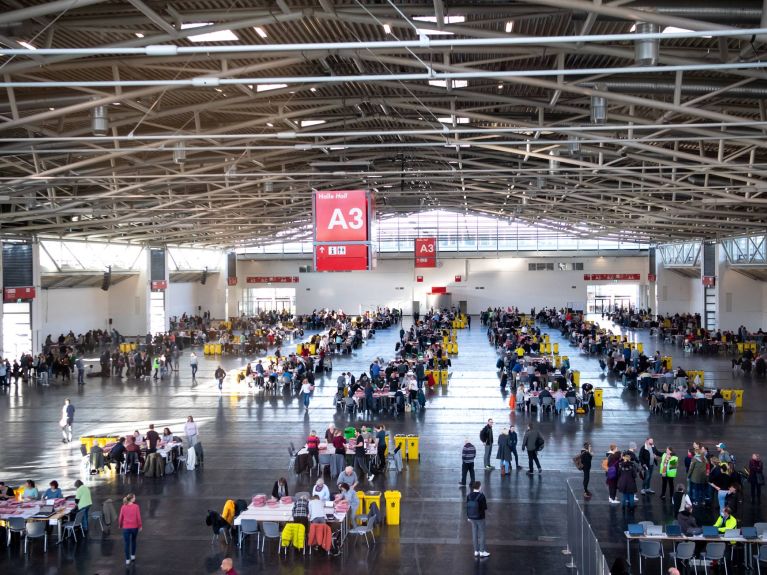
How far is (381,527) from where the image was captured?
12.0m

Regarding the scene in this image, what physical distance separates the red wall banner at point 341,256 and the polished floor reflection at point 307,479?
165 inches

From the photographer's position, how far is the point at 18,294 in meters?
30.7

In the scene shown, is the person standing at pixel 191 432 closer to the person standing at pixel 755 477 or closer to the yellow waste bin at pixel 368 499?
the yellow waste bin at pixel 368 499

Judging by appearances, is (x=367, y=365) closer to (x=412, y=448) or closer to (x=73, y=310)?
(x=412, y=448)

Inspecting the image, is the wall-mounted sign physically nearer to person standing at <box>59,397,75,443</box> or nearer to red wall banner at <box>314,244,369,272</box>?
person standing at <box>59,397,75,443</box>

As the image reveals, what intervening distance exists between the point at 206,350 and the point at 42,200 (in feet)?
39.3

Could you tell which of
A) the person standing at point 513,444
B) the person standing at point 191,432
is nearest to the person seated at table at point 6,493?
the person standing at point 191,432

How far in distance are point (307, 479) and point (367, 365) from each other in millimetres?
16180

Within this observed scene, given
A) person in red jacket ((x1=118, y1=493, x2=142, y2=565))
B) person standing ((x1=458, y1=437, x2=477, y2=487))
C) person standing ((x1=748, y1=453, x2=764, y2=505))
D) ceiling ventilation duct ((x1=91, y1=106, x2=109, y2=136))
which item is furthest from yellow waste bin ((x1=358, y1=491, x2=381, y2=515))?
ceiling ventilation duct ((x1=91, y1=106, x2=109, y2=136))

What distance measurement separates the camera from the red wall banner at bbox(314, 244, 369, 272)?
14203 millimetres

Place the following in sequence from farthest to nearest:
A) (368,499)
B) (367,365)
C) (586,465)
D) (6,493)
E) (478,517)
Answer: (367,365) → (586,465) → (6,493) → (368,499) → (478,517)

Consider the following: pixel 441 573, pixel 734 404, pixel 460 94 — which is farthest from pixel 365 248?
pixel 734 404

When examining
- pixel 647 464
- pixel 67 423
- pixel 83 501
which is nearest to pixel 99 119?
pixel 83 501

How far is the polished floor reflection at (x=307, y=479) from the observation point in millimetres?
10789
